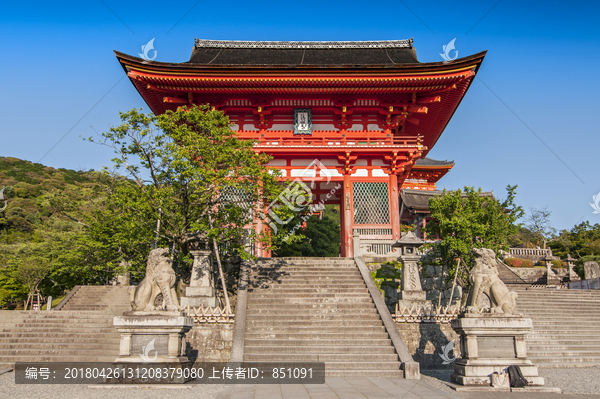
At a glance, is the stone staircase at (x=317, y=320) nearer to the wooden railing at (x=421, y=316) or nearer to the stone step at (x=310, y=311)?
the stone step at (x=310, y=311)

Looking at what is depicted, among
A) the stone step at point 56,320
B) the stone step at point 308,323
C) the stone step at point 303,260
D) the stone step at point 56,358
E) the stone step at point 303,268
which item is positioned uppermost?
the stone step at point 303,260

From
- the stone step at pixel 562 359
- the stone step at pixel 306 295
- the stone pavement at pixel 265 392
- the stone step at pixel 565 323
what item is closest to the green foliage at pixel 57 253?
the stone step at pixel 306 295

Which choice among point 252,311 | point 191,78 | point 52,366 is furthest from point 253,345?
point 191,78

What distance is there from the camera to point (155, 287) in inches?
328

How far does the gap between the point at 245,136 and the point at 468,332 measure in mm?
14530

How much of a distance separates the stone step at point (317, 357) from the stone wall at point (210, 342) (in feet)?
4.29

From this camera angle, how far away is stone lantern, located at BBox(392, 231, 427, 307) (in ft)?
40.9

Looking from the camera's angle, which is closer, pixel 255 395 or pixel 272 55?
pixel 255 395

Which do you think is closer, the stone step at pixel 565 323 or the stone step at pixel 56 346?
the stone step at pixel 56 346

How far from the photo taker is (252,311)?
38.1 feet

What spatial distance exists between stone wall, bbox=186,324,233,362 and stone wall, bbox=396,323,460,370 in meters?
5.00

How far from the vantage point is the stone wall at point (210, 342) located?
10758mm

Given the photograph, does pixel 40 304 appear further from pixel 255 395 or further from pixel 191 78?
pixel 255 395

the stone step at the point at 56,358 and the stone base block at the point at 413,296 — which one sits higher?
the stone base block at the point at 413,296
